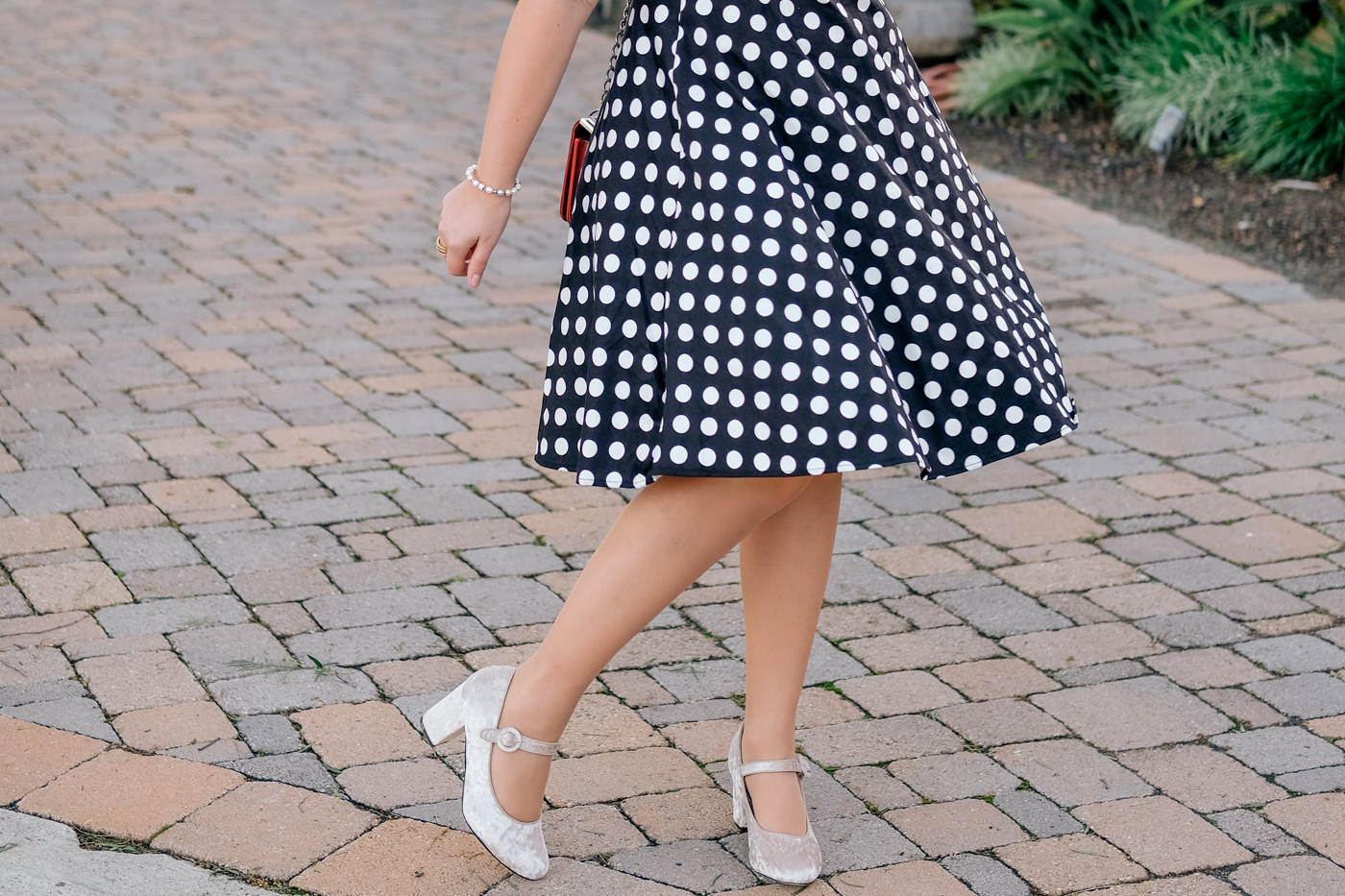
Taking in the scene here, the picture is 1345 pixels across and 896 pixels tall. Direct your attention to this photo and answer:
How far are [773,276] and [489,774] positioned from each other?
29.3 inches

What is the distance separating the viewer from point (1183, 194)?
614 centimetres

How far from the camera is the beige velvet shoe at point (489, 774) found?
1.94 meters

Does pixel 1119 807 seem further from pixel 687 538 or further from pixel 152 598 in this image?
pixel 152 598

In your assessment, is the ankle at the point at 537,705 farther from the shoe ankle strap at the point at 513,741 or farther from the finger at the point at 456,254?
the finger at the point at 456,254

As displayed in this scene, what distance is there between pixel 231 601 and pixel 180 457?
74 centimetres

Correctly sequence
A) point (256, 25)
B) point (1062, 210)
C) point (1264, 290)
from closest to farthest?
point (1264, 290) < point (1062, 210) < point (256, 25)

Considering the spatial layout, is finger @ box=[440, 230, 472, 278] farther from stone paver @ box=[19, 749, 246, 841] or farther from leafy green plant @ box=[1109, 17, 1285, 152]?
leafy green plant @ box=[1109, 17, 1285, 152]

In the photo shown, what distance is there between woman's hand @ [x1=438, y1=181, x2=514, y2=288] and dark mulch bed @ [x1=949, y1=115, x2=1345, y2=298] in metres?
3.85

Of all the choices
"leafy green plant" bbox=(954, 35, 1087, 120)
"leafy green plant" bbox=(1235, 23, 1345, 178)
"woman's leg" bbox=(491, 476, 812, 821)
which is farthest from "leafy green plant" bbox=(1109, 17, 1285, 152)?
"woman's leg" bbox=(491, 476, 812, 821)

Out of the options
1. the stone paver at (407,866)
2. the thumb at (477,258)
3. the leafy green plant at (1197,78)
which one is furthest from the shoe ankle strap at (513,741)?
the leafy green plant at (1197,78)

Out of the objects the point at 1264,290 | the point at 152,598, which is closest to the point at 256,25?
the point at 1264,290

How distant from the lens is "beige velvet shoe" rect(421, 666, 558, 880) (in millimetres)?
1938

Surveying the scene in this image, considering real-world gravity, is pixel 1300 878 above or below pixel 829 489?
below

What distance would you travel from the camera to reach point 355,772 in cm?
222
